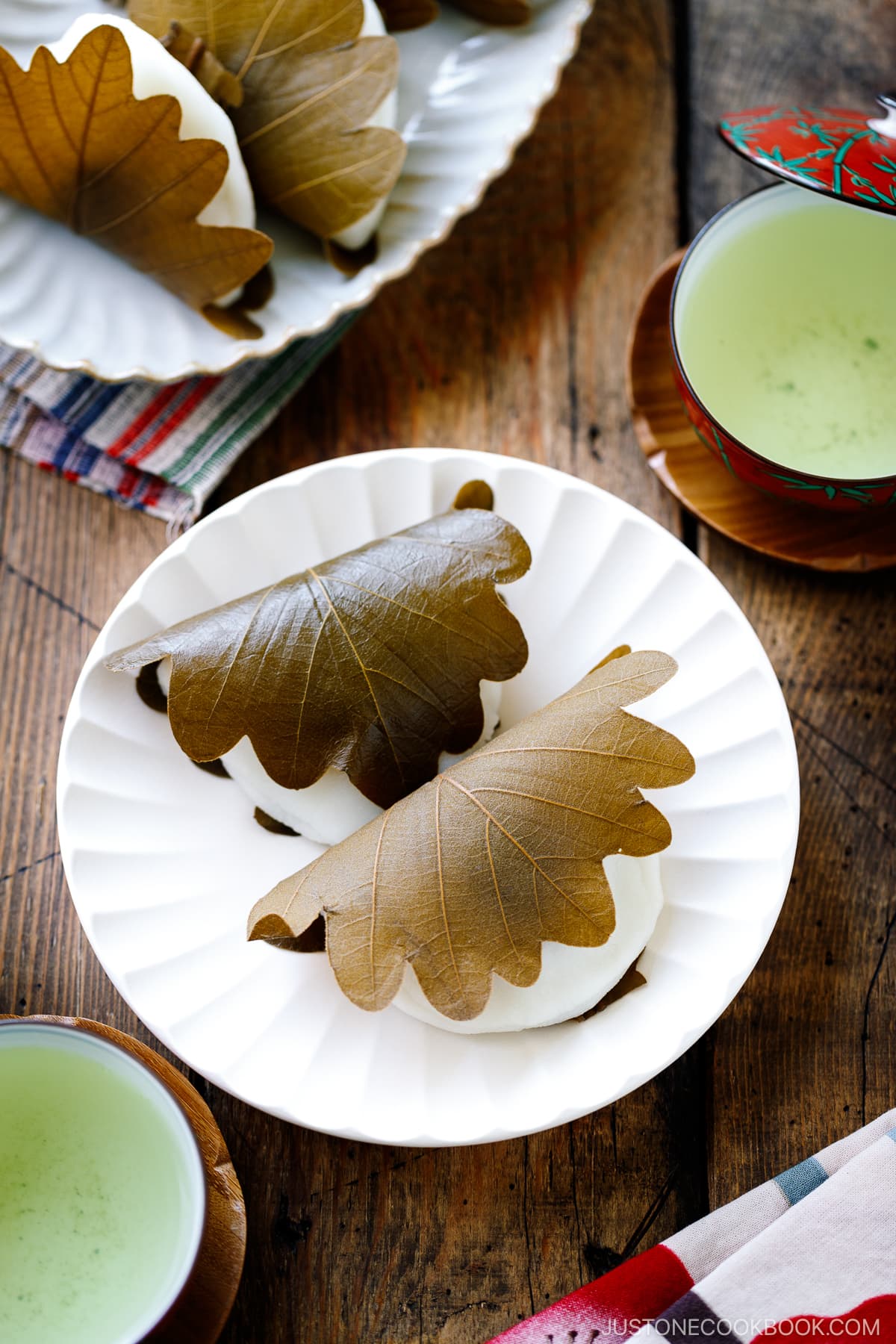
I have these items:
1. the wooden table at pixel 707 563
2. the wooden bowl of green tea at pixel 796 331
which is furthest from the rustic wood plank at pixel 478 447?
the wooden bowl of green tea at pixel 796 331

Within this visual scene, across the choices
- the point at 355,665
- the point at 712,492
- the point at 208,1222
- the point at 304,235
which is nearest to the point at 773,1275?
the point at 208,1222

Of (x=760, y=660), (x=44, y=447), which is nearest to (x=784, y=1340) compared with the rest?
(x=760, y=660)

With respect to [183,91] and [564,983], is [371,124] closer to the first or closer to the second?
[183,91]

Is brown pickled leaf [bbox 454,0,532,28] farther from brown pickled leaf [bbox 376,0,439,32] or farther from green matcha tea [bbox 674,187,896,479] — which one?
green matcha tea [bbox 674,187,896,479]

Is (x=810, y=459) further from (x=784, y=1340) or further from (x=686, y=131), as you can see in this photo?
(x=784, y=1340)

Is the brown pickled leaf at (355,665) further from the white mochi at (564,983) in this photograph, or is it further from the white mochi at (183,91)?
the white mochi at (183,91)

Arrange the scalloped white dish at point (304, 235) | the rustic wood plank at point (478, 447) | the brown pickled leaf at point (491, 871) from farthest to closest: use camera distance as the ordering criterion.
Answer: the scalloped white dish at point (304, 235)
the rustic wood plank at point (478, 447)
the brown pickled leaf at point (491, 871)
